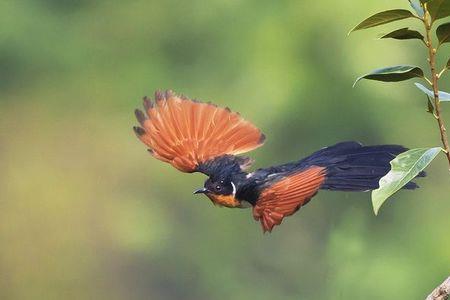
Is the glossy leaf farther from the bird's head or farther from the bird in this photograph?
the bird's head

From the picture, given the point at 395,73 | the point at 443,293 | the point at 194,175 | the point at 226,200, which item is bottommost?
the point at 194,175

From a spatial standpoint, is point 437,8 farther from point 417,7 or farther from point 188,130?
point 188,130

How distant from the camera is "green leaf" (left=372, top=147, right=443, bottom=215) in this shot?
112 centimetres

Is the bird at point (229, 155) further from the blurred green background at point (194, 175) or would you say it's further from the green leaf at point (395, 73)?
the blurred green background at point (194, 175)

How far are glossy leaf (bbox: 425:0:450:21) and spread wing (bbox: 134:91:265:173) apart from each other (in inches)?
13.9

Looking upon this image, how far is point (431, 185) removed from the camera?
181 inches

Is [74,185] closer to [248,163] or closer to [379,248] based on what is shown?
[379,248]

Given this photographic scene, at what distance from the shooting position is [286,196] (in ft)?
4.23

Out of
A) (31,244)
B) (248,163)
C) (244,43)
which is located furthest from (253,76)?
(248,163)

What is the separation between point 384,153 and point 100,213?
3490mm

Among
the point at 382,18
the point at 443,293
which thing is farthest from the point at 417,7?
the point at 443,293

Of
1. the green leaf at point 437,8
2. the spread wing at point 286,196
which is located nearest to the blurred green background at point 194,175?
the spread wing at point 286,196

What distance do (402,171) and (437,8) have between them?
0.60 feet

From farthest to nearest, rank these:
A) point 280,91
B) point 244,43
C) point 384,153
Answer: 1. point 244,43
2. point 280,91
3. point 384,153
